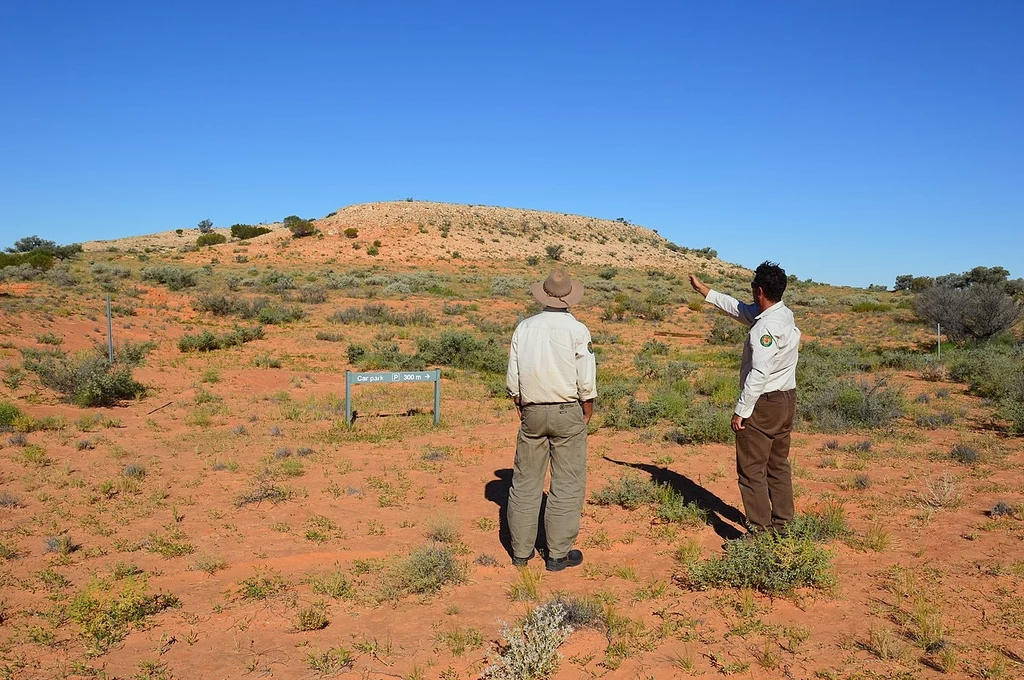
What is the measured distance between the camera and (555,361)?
444 centimetres

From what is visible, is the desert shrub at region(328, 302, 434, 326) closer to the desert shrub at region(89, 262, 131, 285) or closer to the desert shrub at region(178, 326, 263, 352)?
the desert shrub at region(178, 326, 263, 352)

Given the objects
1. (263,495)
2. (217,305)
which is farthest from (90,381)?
(217,305)

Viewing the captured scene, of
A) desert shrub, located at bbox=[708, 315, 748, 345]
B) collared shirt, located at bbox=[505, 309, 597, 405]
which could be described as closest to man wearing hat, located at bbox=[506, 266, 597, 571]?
collared shirt, located at bbox=[505, 309, 597, 405]

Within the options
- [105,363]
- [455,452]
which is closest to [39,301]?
[105,363]

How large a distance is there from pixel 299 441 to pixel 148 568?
3983 millimetres

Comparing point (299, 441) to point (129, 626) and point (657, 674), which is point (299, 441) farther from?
point (657, 674)

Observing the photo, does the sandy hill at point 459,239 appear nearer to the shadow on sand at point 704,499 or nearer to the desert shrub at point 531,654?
the shadow on sand at point 704,499

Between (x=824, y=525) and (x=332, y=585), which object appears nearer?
(x=332, y=585)

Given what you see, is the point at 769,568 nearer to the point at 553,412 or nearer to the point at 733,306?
the point at 553,412

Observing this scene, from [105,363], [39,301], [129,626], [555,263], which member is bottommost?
[129,626]

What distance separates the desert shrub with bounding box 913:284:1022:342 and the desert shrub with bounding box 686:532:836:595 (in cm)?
1775

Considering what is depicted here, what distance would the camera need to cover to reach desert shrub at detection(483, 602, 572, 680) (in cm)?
327

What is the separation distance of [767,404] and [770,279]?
87cm

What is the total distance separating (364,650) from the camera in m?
3.70
